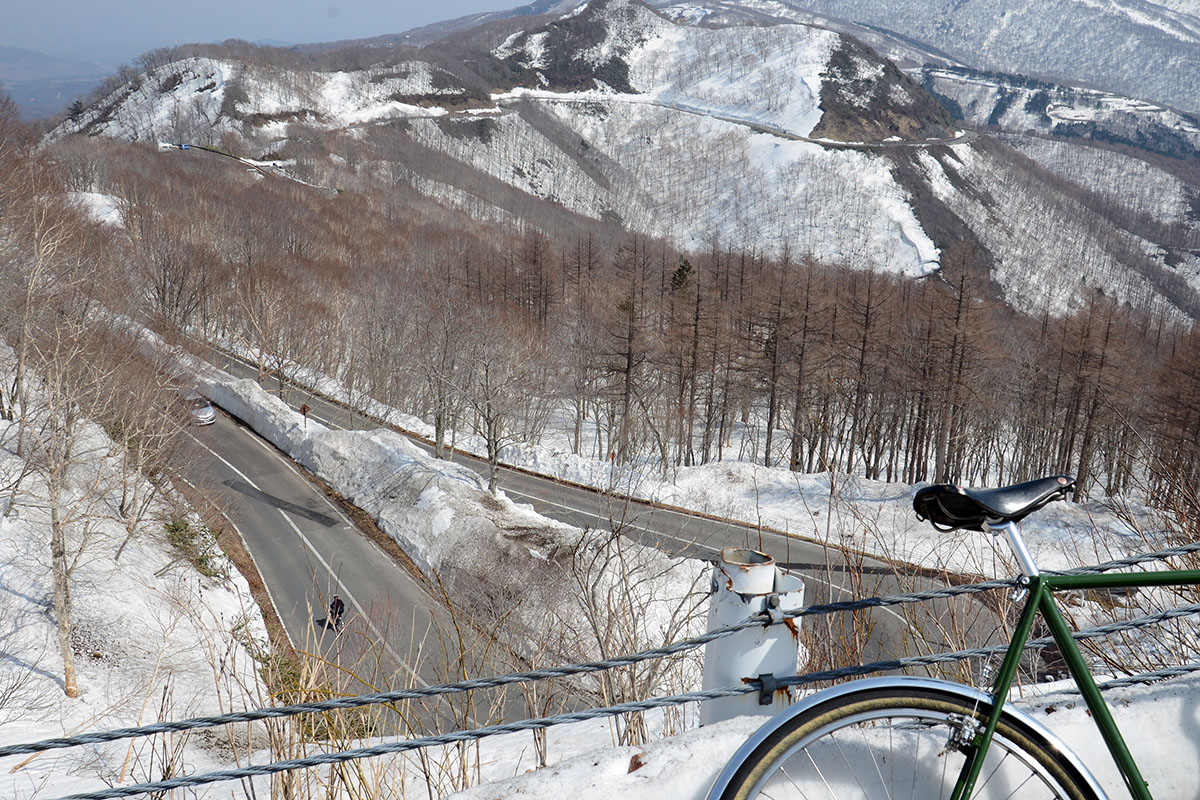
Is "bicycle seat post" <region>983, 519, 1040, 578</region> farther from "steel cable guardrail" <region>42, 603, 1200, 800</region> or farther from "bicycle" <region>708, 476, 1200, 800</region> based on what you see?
"steel cable guardrail" <region>42, 603, 1200, 800</region>

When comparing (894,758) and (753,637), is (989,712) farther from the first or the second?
(753,637)

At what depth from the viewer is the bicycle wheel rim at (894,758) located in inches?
70.2

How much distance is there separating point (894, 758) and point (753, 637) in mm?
542

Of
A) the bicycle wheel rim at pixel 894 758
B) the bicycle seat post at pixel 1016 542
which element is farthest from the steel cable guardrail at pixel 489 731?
the bicycle seat post at pixel 1016 542

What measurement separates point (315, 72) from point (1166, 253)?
158 metres

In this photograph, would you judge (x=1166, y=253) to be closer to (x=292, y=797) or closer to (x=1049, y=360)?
(x=1049, y=360)

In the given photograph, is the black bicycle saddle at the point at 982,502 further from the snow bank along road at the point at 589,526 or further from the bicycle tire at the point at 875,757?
the snow bank along road at the point at 589,526

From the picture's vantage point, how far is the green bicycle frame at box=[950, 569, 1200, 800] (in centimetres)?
175

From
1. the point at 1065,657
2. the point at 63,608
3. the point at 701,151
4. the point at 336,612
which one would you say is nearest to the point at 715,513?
the point at 63,608

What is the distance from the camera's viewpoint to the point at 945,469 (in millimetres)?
35031

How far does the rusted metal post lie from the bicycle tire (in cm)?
22

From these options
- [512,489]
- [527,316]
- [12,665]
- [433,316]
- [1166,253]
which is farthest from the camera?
[1166,253]

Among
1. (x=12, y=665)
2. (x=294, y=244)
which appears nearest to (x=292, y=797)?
(x=12, y=665)

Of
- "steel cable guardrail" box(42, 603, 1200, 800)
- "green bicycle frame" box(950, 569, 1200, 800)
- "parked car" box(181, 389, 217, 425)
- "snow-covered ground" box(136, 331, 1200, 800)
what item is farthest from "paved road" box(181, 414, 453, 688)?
"green bicycle frame" box(950, 569, 1200, 800)
